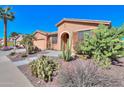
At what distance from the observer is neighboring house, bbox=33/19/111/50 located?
52.0 feet

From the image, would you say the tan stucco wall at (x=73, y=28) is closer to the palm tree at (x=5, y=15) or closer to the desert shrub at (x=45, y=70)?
the desert shrub at (x=45, y=70)

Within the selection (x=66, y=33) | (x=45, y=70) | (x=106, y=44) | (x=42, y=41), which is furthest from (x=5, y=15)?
(x=45, y=70)

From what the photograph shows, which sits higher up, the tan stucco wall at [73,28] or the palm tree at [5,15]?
the palm tree at [5,15]

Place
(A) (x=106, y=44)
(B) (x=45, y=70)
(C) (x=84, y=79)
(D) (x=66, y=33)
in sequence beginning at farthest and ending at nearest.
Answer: (D) (x=66, y=33) → (A) (x=106, y=44) → (B) (x=45, y=70) → (C) (x=84, y=79)

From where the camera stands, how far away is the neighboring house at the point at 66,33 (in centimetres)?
1586

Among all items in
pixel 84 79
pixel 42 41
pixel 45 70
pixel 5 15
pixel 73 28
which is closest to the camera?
pixel 84 79

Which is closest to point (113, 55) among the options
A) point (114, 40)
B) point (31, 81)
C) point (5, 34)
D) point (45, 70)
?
point (114, 40)

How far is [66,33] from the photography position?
62.8 feet

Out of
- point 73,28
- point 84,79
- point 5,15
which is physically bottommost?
point 84,79

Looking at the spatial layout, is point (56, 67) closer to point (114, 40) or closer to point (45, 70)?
point (45, 70)

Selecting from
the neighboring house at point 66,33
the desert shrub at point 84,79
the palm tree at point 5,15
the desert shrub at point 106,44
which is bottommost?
the desert shrub at point 84,79

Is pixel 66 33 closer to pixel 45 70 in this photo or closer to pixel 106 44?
pixel 106 44

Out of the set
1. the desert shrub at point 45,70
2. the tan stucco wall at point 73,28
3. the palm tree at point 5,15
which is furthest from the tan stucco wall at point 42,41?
the desert shrub at point 45,70

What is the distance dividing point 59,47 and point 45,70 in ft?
41.1
